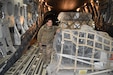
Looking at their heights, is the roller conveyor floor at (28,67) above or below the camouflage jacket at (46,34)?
below

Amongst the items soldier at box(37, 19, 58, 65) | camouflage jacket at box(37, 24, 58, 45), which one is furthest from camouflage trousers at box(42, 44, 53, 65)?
camouflage jacket at box(37, 24, 58, 45)

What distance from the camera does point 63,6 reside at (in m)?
15.0

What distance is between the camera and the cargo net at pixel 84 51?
4133mm

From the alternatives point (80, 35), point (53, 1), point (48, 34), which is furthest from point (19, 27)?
point (53, 1)

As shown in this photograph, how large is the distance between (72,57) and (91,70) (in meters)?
0.42

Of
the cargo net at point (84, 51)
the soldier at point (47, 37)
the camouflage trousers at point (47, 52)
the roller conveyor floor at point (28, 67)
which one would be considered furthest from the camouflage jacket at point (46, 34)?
the cargo net at point (84, 51)

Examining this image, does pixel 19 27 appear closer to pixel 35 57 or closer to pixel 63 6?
pixel 35 57

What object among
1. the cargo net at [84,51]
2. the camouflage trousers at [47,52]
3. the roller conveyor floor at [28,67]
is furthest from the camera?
the camouflage trousers at [47,52]

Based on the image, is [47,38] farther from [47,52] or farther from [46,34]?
[47,52]

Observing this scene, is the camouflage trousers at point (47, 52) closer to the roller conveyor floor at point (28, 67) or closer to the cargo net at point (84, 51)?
the roller conveyor floor at point (28, 67)

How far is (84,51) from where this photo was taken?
423 cm

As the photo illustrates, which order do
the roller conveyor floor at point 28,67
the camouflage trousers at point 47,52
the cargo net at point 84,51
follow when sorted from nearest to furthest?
the cargo net at point 84,51 → the roller conveyor floor at point 28,67 → the camouflage trousers at point 47,52

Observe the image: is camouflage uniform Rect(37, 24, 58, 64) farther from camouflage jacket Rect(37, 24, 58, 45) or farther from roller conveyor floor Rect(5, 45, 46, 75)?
roller conveyor floor Rect(5, 45, 46, 75)

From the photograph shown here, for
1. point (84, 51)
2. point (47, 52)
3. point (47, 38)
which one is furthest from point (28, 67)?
point (84, 51)
